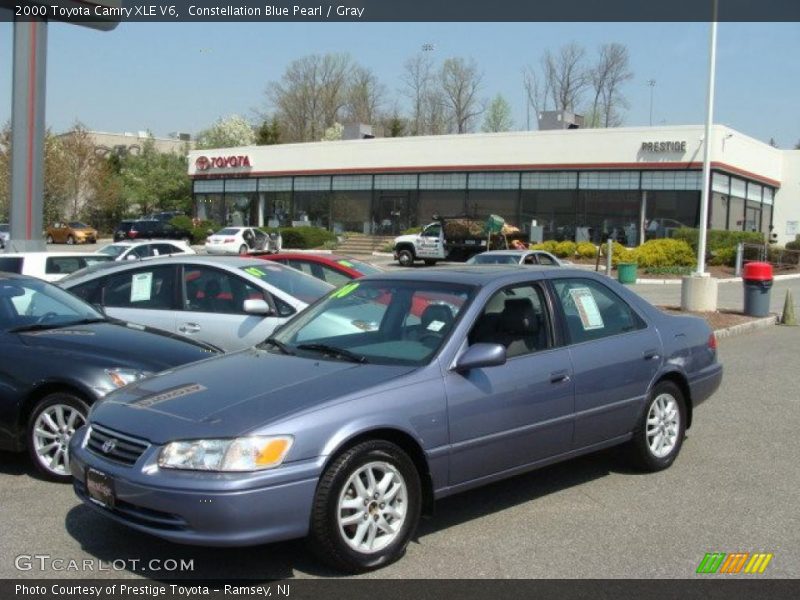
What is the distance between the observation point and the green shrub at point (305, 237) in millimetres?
45688

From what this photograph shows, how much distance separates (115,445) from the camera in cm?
452

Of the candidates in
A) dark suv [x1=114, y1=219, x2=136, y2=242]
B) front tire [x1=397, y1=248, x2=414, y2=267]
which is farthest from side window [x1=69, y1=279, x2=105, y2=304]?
dark suv [x1=114, y1=219, x2=136, y2=242]

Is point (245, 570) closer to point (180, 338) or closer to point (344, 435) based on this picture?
point (344, 435)

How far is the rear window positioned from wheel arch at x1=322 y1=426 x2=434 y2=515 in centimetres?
1154

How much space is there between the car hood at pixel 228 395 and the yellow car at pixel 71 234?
172ft

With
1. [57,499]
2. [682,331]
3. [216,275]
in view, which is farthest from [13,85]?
[682,331]

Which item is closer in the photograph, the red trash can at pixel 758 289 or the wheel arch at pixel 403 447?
the wheel arch at pixel 403 447

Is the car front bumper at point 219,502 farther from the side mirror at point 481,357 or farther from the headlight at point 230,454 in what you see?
the side mirror at point 481,357

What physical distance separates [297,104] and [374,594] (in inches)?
3370

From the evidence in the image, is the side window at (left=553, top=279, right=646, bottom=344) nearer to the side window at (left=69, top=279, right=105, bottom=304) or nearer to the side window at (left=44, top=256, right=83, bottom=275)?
the side window at (left=69, top=279, right=105, bottom=304)

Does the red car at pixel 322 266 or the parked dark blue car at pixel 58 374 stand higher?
the red car at pixel 322 266

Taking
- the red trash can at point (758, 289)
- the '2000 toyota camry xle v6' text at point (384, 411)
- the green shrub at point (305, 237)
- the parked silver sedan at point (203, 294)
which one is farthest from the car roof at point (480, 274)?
the green shrub at point (305, 237)

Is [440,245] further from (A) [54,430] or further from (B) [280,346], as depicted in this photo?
(B) [280,346]

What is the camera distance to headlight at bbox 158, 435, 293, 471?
4152 mm
